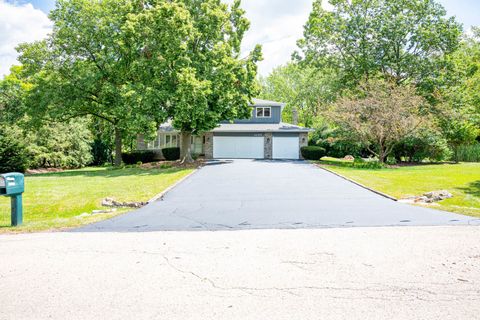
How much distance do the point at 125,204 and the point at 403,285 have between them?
28.1 feet

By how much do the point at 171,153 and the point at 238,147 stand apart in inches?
229

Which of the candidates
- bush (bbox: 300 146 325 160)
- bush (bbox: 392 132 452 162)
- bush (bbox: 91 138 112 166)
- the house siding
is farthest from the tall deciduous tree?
bush (bbox: 91 138 112 166)

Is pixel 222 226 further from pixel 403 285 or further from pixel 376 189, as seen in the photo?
pixel 376 189

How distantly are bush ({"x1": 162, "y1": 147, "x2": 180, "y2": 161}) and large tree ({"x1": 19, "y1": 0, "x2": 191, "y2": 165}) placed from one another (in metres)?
6.64

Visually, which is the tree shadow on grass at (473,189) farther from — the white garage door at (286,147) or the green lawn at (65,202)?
the white garage door at (286,147)

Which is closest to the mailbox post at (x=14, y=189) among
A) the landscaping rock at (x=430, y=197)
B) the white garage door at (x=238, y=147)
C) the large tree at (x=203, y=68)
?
the landscaping rock at (x=430, y=197)

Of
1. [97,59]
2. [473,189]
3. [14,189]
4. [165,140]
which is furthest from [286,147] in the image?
[14,189]

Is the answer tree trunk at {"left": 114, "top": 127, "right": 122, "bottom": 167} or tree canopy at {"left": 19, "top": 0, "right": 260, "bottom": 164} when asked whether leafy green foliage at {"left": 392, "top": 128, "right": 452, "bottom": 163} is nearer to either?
tree canopy at {"left": 19, "top": 0, "right": 260, "bottom": 164}

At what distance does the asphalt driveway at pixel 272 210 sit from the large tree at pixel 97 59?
11398 millimetres

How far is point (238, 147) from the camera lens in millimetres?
30891

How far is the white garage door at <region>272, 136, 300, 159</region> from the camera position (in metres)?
30.3

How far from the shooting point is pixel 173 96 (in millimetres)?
22438

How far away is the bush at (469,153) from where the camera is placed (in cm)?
3073

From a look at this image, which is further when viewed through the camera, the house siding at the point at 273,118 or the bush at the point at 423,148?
the house siding at the point at 273,118
